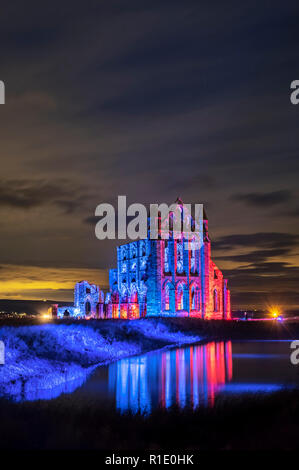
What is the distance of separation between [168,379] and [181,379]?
2.81 feet

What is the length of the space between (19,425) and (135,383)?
Answer: 13.5 m

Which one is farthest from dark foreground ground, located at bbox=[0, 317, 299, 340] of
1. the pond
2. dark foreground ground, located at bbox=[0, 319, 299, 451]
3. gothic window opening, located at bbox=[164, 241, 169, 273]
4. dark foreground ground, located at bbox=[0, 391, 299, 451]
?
dark foreground ground, located at bbox=[0, 391, 299, 451]

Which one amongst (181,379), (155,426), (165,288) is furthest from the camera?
(165,288)

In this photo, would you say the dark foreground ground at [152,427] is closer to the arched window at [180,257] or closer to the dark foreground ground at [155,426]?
the dark foreground ground at [155,426]

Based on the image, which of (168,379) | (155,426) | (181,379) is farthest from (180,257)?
(155,426)

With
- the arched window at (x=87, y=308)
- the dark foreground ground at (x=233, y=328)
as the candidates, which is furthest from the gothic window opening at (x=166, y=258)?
the arched window at (x=87, y=308)

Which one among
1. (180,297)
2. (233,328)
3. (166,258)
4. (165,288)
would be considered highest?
(166,258)

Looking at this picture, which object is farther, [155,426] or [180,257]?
[180,257]

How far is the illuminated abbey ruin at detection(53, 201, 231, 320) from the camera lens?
88.4 meters

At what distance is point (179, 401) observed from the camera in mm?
24344

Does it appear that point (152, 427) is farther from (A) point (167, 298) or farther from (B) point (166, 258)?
(B) point (166, 258)

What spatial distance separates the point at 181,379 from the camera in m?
32.6
